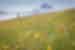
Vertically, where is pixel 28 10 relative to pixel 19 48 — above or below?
above

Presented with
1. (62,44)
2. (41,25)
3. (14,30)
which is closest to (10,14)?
(14,30)

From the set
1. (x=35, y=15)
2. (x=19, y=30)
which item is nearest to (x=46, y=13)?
(x=35, y=15)

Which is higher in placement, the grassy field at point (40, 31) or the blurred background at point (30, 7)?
the blurred background at point (30, 7)

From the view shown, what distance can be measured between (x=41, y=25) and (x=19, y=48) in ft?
0.65

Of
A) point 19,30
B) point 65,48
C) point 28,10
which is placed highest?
point 28,10

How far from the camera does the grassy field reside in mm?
736

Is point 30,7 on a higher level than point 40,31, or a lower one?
higher

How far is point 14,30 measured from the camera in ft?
2.46

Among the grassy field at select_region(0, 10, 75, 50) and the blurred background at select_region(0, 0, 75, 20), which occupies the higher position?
the blurred background at select_region(0, 0, 75, 20)

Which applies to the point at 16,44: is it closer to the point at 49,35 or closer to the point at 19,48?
the point at 19,48

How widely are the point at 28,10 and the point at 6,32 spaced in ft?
0.64

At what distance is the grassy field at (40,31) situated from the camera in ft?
2.41

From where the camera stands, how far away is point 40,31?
74 centimetres

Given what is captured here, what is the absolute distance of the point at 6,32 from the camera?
29.6 inches
